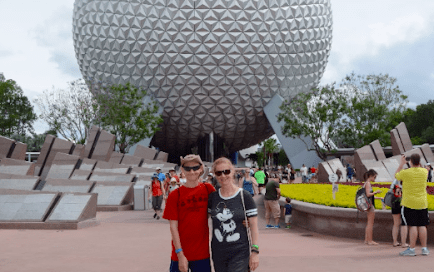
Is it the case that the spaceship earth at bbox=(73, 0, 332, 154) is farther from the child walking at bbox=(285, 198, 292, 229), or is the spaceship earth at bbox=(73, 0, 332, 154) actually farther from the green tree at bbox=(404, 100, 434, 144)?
the green tree at bbox=(404, 100, 434, 144)

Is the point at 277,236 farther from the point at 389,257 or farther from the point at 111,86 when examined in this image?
the point at 111,86

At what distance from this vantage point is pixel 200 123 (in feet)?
130

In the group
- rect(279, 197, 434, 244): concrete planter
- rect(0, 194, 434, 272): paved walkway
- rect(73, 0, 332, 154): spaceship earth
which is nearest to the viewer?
rect(0, 194, 434, 272): paved walkway

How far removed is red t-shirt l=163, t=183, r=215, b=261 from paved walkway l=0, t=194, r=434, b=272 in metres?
2.40

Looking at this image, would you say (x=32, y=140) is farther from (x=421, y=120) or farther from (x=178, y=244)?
(x=178, y=244)

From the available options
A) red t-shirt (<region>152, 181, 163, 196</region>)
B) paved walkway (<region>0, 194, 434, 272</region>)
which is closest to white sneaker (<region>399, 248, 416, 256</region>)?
paved walkway (<region>0, 194, 434, 272</region>)

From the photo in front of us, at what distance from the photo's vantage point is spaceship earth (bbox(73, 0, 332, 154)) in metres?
36.0

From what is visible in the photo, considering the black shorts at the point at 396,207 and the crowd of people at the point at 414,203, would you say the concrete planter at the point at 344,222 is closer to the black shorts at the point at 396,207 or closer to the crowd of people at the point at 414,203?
the black shorts at the point at 396,207

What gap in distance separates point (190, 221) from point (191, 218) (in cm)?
3

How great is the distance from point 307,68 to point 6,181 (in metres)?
28.0

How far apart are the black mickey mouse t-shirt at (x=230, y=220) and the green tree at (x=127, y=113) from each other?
3286 centimetres

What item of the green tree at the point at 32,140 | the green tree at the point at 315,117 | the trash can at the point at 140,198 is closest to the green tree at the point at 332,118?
the green tree at the point at 315,117

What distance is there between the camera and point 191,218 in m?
4.51

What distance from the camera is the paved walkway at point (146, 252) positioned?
693cm
